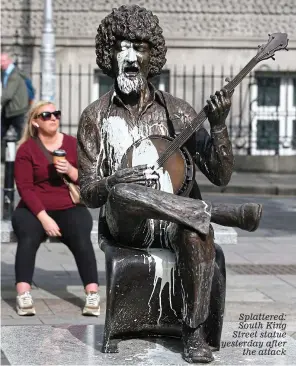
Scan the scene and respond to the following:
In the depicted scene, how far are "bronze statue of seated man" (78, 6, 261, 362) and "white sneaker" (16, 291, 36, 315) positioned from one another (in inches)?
112

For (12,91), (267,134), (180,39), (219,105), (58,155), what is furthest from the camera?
(180,39)

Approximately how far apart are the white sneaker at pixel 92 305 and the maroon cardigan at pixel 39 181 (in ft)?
2.36

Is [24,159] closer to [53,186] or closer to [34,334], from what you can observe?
[53,186]

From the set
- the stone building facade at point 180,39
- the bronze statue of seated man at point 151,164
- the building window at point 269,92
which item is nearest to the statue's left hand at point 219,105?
the bronze statue of seated man at point 151,164

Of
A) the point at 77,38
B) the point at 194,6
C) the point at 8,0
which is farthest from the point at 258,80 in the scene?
the point at 8,0

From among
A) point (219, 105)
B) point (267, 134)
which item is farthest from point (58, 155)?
point (267, 134)

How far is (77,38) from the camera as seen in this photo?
21.1 meters

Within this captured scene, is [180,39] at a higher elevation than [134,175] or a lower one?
higher

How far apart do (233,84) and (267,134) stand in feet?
48.0

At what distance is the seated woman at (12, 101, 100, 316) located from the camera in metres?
8.41

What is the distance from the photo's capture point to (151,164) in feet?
17.6

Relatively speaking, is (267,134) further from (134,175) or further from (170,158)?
(134,175)

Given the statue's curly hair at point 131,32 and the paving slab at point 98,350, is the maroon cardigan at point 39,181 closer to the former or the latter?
the paving slab at point 98,350

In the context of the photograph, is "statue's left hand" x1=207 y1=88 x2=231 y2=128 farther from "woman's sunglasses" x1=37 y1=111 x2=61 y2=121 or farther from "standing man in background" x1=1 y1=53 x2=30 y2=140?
"standing man in background" x1=1 y1=53 x2=30 y2=140
